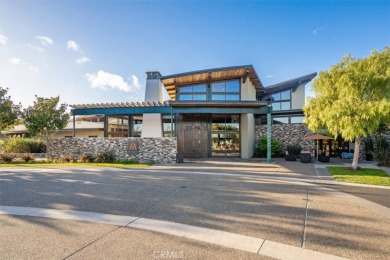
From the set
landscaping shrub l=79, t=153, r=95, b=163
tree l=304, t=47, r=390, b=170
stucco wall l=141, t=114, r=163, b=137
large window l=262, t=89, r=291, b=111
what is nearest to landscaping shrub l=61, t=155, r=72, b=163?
landscaping shrub l=79, t=153, r=95, b=163

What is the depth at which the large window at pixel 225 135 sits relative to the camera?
754 inches

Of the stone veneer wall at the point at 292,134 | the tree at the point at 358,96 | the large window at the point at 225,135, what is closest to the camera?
the tree at the point at 358,96

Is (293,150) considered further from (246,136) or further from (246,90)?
(246,90)

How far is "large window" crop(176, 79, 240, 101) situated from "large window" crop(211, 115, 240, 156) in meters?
1.80

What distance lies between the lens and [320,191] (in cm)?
761

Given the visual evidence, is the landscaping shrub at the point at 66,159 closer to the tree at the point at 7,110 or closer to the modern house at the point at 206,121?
the modern house at the point at 206,121

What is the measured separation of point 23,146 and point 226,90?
1791cm

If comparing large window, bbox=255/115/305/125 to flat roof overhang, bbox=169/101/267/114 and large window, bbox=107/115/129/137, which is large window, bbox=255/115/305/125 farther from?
large window, bbox=107/115/129/137

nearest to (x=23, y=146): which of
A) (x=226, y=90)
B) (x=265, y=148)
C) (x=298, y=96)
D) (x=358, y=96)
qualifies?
(x=226, y=90)

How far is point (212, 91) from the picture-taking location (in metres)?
19.0

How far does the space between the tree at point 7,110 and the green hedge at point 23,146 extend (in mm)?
1621

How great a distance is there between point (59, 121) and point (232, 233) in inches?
732

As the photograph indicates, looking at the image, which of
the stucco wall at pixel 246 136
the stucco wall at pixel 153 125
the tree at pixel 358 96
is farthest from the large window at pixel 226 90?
the tree at pixel 358 96

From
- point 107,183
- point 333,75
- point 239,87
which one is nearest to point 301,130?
point 239,87
